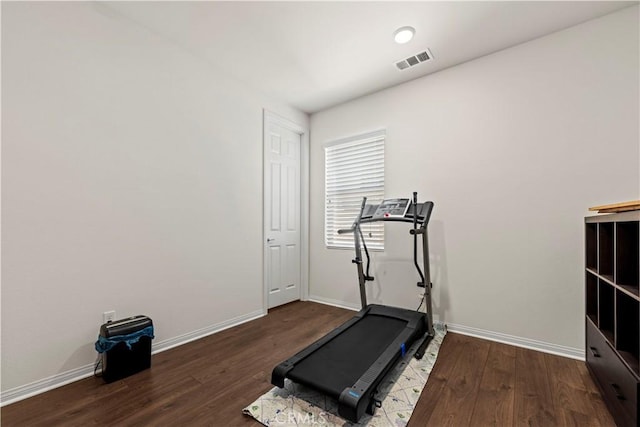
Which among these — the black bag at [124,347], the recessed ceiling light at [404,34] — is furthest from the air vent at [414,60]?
the black bag at [124,347]

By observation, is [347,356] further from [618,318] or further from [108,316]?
[108,316]

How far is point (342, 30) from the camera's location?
245 cm

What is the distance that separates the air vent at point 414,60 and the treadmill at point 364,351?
1.50 m

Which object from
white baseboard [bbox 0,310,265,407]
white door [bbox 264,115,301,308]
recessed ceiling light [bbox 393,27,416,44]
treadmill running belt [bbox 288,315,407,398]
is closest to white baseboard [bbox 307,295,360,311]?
white door [bbox 264,115,301,308]

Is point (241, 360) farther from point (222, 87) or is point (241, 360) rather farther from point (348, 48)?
point (348, 48)

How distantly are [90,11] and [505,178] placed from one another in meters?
3.84

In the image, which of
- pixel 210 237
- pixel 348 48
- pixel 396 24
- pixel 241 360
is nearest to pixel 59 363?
pixel 241 360

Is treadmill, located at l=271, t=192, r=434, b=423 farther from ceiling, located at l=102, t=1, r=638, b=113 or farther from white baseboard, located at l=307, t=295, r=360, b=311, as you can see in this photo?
ceiling, located at l=102, t=1, r=638, b=113

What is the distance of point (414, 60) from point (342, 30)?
909 millimetres

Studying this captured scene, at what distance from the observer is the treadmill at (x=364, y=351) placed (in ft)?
5.43

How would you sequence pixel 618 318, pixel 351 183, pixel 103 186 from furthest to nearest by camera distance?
pixel 351 183
pixel 103 186
pixel 618 318

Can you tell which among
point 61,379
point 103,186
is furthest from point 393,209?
point 61,379

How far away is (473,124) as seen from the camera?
2.86 m

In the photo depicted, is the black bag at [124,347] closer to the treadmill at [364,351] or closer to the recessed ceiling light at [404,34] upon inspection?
the treadmill at [364,351]
